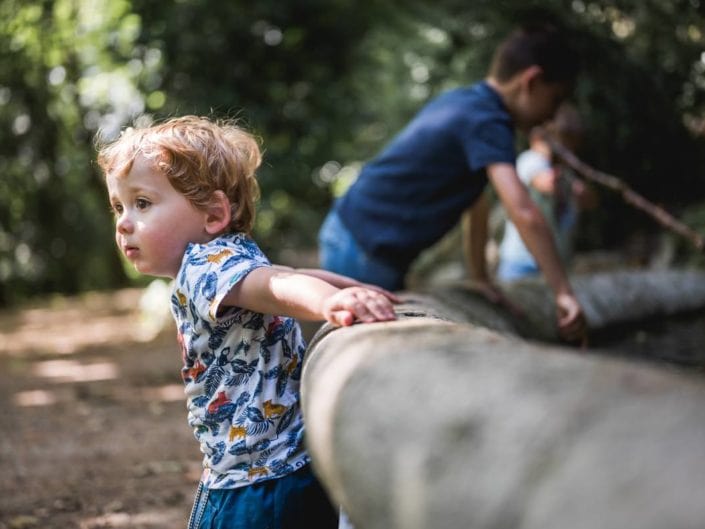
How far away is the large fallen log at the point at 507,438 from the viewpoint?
863 mm

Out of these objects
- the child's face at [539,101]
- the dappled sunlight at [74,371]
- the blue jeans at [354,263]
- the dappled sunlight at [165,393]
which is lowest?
the dappled sunlight at [74,371]

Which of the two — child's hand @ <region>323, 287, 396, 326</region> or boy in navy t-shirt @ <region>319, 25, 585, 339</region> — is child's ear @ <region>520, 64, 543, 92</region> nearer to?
boy in navy t-shirt @ <region>319, 25, 585, 339</region>

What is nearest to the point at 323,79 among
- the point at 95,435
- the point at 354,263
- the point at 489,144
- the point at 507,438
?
the point at 95,435

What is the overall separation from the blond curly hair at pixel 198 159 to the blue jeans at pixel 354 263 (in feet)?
4.92

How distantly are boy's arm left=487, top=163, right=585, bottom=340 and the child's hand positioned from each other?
1363mm

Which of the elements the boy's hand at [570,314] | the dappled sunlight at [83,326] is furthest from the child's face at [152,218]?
the dappled sunlight at [83,326]

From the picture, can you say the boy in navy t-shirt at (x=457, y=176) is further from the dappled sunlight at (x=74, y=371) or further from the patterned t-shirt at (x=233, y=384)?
the dappled sunlight at (x=74, y=371)

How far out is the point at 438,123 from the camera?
134 inches

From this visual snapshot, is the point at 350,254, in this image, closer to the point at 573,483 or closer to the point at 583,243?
the point at 573,483

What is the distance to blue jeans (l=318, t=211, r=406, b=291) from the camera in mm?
3635

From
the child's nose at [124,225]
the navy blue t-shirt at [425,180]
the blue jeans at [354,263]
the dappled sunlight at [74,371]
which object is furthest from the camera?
the dappled sunlight at [74,371]

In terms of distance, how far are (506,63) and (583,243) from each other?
4.87 metres

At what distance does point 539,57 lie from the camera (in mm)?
3377

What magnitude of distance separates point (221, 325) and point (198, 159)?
411 mm
